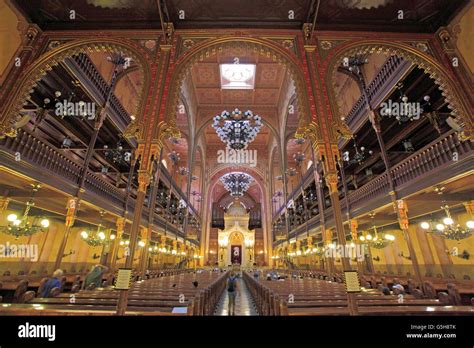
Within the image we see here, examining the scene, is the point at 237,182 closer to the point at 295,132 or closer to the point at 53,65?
the point at 295,132

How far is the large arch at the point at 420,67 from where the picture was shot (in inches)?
223

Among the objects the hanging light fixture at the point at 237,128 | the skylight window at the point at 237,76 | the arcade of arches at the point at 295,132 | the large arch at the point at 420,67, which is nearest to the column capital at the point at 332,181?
the arcade of arches at the point at 295,132

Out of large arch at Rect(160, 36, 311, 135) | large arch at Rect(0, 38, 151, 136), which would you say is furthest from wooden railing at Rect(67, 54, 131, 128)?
large arch at Rect(160, 36, 311, 135)

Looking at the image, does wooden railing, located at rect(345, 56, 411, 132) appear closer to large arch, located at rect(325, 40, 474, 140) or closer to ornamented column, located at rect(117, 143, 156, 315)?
large arch, located at rect(325, 40, 474, 140)

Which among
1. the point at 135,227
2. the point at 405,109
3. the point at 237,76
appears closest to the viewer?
the point at 135,227

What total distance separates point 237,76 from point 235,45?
49.3ft

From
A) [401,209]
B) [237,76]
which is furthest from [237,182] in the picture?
[401,209]

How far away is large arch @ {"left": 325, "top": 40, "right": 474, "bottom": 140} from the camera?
18.5 ft

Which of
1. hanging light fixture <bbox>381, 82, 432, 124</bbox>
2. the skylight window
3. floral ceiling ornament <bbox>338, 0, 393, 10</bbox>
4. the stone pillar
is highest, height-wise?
the skylight window

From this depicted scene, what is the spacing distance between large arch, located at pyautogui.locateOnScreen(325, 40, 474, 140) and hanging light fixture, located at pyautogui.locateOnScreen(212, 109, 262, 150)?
1462cm

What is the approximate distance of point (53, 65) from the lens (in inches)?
245

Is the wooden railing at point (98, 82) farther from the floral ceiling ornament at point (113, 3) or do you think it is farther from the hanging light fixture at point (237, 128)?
A: the hanging light fixture at point (237, 128)
